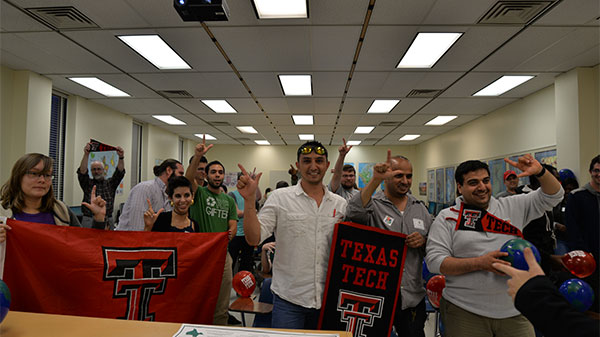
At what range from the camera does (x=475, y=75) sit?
5129 mm

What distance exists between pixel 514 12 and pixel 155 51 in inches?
167

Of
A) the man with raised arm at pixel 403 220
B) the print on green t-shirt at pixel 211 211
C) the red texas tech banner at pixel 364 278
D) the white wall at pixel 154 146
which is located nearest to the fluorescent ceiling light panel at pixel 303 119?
the white wall at pixel 154 146

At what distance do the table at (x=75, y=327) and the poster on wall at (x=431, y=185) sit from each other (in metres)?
10.6

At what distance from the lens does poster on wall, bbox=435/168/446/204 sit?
9969 mm

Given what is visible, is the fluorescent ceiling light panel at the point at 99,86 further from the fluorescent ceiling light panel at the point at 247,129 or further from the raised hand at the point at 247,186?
the raised hand at the point at 247,186

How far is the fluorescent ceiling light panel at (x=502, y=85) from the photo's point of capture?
5293 mm

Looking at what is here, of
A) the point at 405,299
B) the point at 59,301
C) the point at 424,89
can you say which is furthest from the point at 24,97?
the point at 424,89

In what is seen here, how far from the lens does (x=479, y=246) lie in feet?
5.98

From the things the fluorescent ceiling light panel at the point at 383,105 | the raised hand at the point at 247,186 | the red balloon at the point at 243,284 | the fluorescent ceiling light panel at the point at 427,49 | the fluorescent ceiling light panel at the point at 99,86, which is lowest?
the red balloon at the point at 243,284

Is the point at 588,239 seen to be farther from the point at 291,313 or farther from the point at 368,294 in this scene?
the point at 291,313

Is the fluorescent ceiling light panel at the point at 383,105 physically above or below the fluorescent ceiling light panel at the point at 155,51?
below

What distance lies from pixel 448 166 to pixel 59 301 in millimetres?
9708

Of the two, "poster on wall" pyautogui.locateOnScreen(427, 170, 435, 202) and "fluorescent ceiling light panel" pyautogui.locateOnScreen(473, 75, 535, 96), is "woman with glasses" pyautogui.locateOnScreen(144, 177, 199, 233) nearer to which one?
"fluorescent ceiling light panel" pyautogui.locateOnScreen(473, 75, 535, 96)

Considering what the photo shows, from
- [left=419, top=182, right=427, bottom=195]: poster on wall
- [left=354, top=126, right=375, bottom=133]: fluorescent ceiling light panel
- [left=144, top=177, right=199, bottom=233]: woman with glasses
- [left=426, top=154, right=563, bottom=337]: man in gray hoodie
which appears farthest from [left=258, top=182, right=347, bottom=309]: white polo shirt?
[left=419, top=182, right=427, bottom=195]: poster on wall
